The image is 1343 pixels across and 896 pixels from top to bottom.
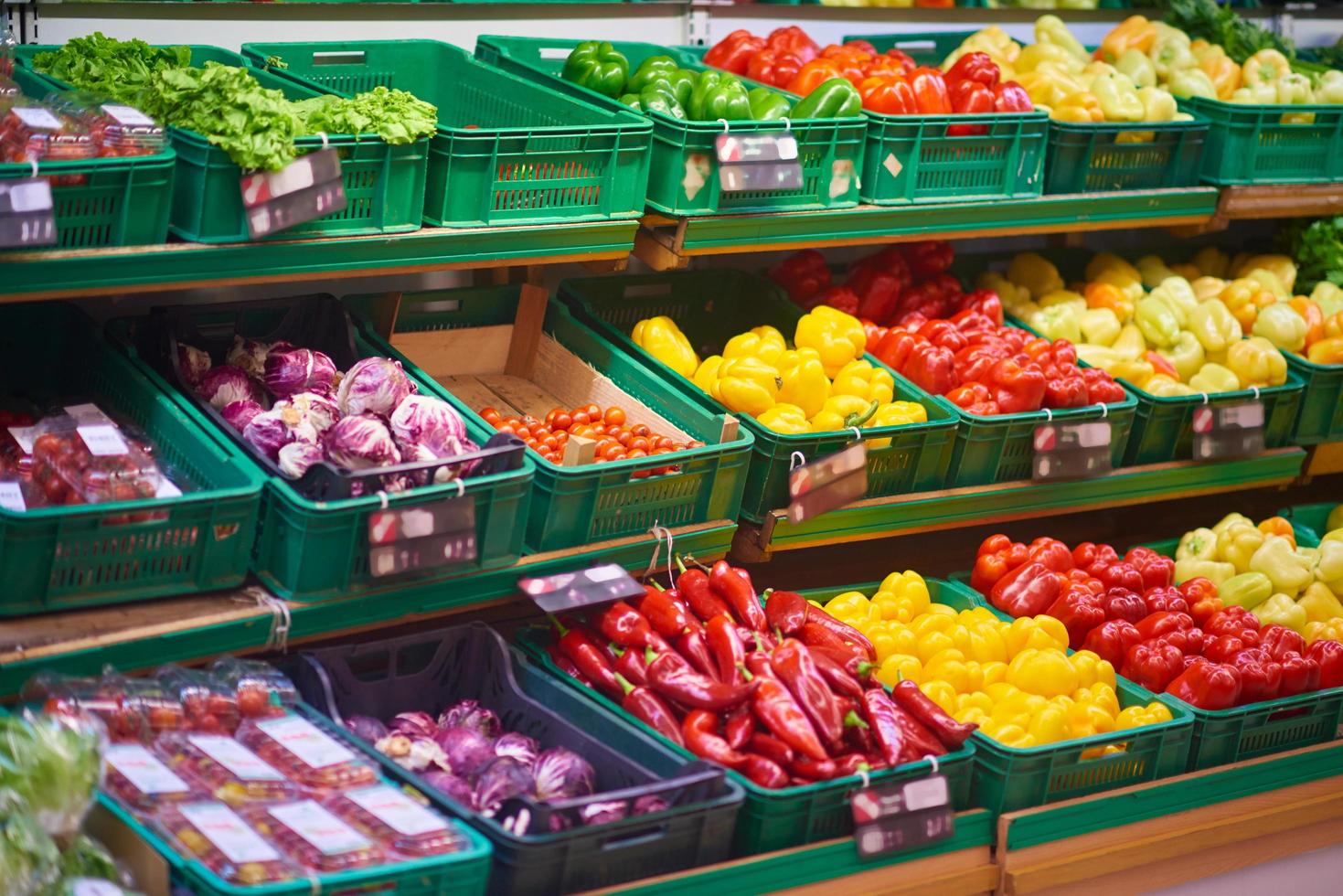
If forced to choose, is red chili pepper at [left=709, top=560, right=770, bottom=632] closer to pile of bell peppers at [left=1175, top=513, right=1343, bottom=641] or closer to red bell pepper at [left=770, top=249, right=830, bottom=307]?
red bell pepper at [left=770, top=249, right=830, bottom=307]

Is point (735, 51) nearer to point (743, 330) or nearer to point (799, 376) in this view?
point (743, 330)

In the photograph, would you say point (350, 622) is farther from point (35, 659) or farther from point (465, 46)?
point (465, 46)

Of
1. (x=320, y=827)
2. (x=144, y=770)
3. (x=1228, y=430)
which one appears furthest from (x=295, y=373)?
(x=1228, y=430)

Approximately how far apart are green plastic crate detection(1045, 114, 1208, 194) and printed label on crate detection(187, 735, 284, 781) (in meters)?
2.78

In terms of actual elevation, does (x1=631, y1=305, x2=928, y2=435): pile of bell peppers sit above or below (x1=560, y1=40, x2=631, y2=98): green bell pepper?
below

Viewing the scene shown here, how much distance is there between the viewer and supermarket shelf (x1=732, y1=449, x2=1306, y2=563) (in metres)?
3.87

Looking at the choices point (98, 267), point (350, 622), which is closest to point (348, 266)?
point (98, 267)

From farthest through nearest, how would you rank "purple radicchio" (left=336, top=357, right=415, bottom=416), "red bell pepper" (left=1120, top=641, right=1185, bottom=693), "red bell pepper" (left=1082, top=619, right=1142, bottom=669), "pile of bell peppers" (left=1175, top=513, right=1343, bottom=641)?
"pile of bell peppers" (left=1175, top=513, right=1343, bottom=641)
"red bell pepper" (left=1082, top=619, right=1142, bottom=669)
"red bell pepper" (left=1120, top=641, right=1185, bottom=693)
"purple radicchio" (left=336, top=357, right=415, bottom=416)

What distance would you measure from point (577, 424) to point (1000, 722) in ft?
3.89

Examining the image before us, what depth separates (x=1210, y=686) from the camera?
3.85 m

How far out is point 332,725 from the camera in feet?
9.94

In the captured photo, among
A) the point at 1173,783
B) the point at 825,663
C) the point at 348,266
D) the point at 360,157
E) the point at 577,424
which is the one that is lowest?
the point at 1173,783

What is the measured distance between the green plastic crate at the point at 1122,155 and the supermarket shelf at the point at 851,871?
1.94 metres

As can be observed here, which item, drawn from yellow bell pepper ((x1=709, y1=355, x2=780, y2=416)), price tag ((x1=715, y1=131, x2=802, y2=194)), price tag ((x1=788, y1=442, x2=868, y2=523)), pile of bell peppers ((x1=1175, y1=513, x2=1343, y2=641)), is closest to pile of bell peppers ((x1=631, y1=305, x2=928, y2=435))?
yellow bell pepper ((x1=709, y1=355, x2=780, y2=416))
